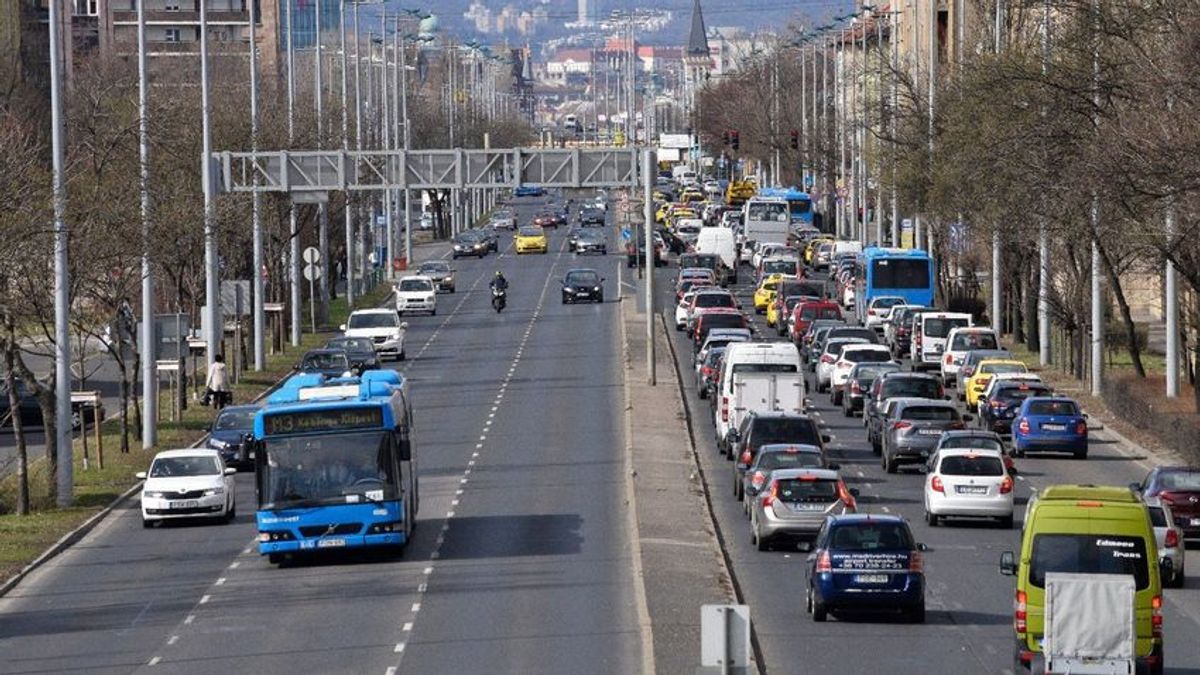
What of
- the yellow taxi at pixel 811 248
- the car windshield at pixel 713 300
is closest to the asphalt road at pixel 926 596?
the car windshield at pixel 713 300

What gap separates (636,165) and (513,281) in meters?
40.3

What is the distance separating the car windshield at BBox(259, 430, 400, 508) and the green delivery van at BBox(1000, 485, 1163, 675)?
12.6m

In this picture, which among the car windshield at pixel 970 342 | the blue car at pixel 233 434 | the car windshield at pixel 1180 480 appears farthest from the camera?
the car windshield at pixel 970 342

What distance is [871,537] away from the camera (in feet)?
100

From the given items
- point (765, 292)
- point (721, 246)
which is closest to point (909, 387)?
point (765, 292)

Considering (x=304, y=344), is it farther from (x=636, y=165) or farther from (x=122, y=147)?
(x=122, y=147)

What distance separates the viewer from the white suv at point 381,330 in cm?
7569

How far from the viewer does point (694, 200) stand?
17425 centimetres

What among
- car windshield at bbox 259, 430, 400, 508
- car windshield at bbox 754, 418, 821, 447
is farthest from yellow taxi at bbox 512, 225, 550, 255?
car windshield at bbox 259, 430, 400, 508

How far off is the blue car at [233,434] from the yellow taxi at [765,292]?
39.1m

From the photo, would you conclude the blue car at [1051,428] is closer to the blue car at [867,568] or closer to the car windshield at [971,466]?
the car windshield at [971,466]

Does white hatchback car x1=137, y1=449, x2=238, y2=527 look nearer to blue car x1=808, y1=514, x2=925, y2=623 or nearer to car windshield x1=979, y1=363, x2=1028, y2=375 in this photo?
Answer: blue car x1=808, y1=514, x2=925, y2=623

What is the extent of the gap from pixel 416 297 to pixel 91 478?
44.1 meters

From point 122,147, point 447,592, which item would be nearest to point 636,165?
point 122,147
